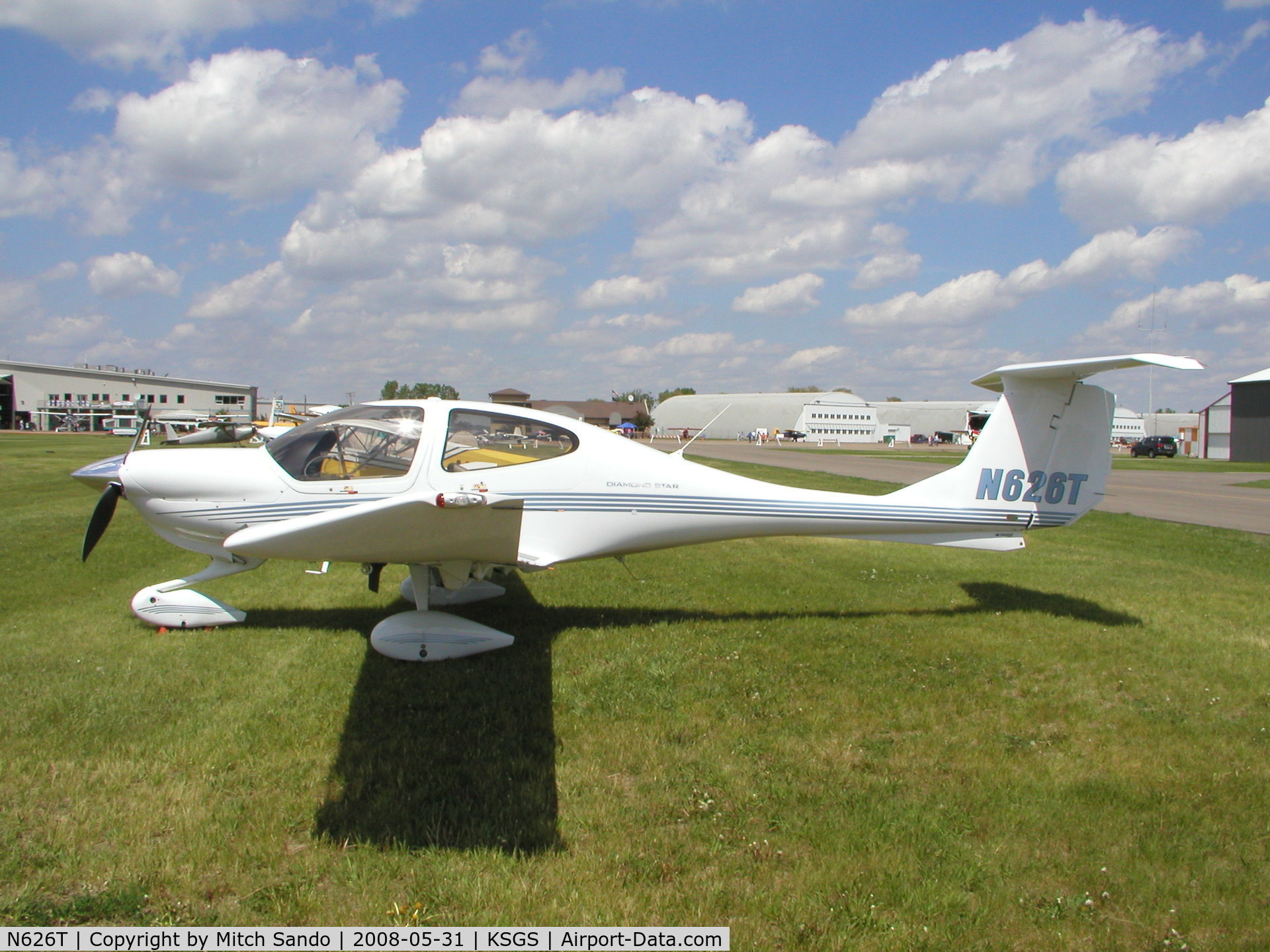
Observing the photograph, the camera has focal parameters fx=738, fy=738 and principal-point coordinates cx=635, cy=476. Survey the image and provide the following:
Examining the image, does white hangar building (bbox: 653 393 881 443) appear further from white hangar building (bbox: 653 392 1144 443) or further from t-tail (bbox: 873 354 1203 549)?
t-tail (bbox: 873 354 1203 549)

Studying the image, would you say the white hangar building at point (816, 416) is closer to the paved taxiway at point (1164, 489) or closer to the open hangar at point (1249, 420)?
the open hangar at point (1249, 420)

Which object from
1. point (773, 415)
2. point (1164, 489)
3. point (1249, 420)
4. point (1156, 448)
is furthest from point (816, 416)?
point (1164, 489)

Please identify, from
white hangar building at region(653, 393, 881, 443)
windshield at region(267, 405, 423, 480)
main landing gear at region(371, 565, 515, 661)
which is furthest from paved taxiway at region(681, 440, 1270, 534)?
white hangar building at region(653, 393, 881, 443)

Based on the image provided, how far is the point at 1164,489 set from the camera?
23016 millimetres

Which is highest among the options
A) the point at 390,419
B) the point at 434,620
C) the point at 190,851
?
the point at 390,419

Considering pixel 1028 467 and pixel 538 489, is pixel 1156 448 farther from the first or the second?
pixel 538 489

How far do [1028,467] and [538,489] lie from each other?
14.8 ft

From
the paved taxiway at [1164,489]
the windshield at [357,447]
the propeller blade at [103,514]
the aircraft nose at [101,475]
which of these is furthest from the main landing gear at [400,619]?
the paved taxiway at [1164,489]

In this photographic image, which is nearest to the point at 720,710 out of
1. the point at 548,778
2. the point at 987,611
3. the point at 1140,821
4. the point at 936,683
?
the point at 548,778

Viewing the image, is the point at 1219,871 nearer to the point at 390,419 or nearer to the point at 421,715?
the point at 421,715

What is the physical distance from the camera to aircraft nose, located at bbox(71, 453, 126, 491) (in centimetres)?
593

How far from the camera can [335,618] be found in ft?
22.3

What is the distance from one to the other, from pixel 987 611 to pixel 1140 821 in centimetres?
382

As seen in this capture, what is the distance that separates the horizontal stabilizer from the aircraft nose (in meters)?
7.64
